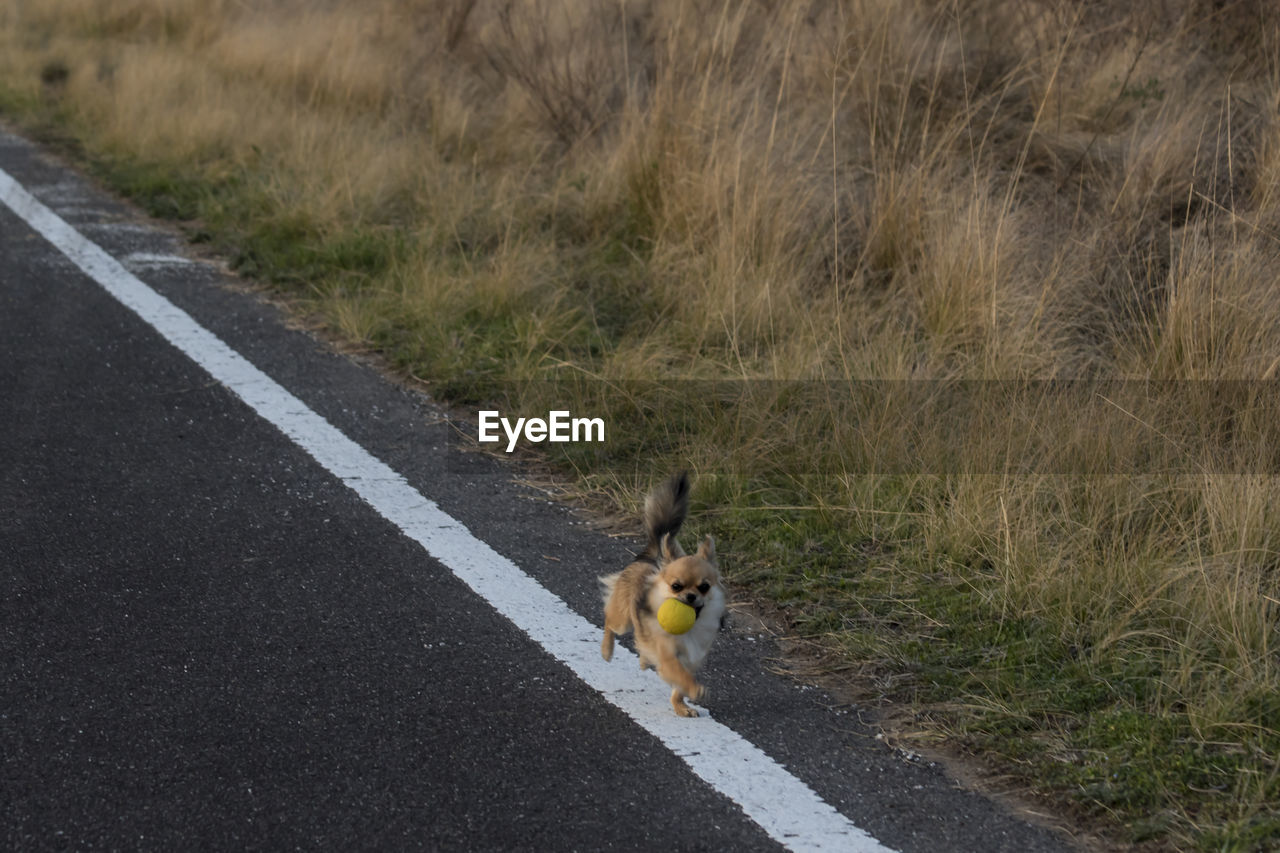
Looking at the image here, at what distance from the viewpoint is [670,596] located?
9.70ft

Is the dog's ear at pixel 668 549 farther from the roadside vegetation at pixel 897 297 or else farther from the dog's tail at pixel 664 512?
the roadside vegetation at pixel 897 297

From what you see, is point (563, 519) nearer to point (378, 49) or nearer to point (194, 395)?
point (194, 395)

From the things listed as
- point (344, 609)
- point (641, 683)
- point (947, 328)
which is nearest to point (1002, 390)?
point (947, 328)

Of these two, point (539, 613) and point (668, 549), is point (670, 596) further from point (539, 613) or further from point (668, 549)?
point (539, 613)

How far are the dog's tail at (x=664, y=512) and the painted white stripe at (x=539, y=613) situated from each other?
36 centimetres

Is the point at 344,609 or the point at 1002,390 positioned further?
the point at 1002,390

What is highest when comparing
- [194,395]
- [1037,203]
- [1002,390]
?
[1037,203]

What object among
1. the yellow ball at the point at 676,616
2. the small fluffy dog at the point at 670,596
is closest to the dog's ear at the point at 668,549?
the small fluffy dog at the point at 670,596

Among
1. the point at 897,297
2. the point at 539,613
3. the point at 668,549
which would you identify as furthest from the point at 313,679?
the point at 897,297

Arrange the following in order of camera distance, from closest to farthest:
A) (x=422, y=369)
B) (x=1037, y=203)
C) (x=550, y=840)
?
1. (x=550, y=840)
2. (x=422, y=369)
3. (x=1037, y=203)

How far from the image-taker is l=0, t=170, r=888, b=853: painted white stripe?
8.95ft

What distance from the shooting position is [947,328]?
17.8 ft

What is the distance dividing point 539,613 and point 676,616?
735 millimetres

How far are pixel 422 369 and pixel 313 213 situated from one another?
2111 millimetres
